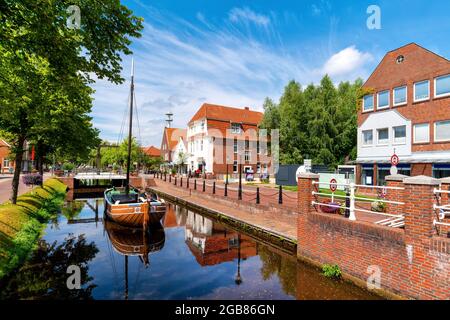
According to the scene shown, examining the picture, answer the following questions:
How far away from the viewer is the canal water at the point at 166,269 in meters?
7.14

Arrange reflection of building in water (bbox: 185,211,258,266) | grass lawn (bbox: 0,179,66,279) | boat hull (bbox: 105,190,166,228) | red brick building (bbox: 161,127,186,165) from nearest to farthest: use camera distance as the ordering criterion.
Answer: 1. grass lawn (bbox: 0,179,66,279)
2. reflection of building in water (bbox: 185,211,258,266)
3. boat hull (bbox: 105,190,166,228)
4. red brick building (bbox: 161,127,186,165)

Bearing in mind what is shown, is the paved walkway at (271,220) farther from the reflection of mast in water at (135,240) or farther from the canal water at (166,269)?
the reflection of mast in water at (135,240)

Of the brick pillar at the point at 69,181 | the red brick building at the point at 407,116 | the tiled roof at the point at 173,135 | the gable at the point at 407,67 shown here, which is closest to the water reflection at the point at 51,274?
the red brick building at the point at 407,116

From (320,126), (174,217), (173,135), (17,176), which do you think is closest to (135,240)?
(174,217)

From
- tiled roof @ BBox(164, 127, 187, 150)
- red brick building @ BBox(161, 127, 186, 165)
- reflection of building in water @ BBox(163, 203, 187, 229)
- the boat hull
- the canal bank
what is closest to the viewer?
the canal bank

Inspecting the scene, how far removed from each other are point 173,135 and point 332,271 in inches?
2497

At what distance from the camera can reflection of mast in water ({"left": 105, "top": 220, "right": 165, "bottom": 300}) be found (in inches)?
430

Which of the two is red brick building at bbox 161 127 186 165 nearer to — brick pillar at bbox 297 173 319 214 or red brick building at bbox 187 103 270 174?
red brick building at bbox 187 103 270 174

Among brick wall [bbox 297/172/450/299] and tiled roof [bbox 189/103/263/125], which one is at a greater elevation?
tiled roof [bbox 189/103/263/125]

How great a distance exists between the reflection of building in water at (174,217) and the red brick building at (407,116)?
16.9 meters

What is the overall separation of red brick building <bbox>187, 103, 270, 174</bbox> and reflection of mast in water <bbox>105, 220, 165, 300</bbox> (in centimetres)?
3115

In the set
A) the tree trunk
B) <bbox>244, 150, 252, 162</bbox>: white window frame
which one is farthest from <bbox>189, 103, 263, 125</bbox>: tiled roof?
the tree trunk
